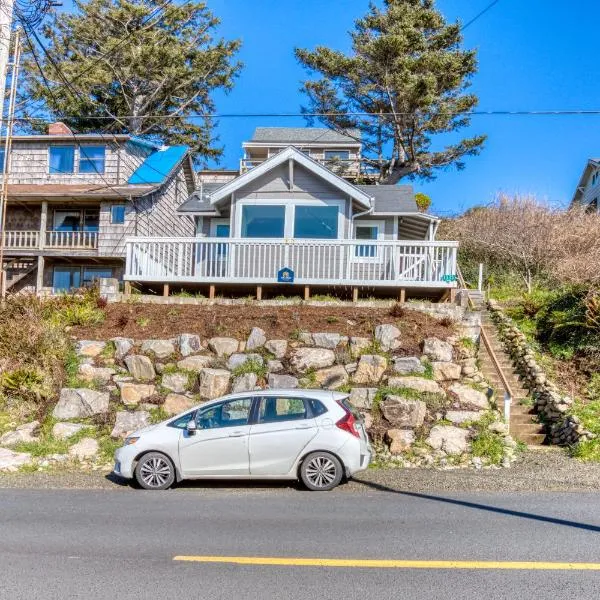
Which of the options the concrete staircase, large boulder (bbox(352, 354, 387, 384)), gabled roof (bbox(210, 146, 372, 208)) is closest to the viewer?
the concrete staircase

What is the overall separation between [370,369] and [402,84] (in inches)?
814

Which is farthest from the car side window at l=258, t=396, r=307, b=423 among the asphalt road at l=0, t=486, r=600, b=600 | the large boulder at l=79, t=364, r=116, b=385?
the large boulder at l=79, t=364, r=116, b=385

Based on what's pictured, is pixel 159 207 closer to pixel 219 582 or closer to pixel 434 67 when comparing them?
pixel 434 67

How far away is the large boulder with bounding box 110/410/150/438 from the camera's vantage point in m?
13.6

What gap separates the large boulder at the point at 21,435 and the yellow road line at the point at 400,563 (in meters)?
8.06

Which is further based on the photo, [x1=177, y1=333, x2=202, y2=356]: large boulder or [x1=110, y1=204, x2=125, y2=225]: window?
[x1=110, y1=204, x2=125, y2=225]: window

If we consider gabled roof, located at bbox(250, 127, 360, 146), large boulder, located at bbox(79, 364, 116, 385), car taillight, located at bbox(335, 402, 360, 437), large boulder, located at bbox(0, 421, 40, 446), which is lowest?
large boulder, located at bbox(0, 421, 40, 446)

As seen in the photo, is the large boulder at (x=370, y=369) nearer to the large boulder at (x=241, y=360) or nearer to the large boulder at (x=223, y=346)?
the large boulder at (x=241, y=360)

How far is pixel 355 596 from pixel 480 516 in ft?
11.2

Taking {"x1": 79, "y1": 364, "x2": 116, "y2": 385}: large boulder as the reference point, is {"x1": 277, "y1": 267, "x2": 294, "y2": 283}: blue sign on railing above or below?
above

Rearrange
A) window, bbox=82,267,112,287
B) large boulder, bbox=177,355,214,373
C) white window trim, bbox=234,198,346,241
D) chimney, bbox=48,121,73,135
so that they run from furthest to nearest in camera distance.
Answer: chimney, bbox=48,121,73,135, window, bbox=82,267,112,287, white window trim, bbox=234,198,346,241, large boulder, bbox=177,355,214,373

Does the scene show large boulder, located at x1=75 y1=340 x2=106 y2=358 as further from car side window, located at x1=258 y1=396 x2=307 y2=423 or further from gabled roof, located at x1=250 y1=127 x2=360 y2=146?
gabled roof, located at x1=250 y1=127 x2=360 y2=146

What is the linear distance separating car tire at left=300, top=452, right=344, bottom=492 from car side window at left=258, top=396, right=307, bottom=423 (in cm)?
65

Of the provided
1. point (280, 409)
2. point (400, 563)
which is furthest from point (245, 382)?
point (400, 563)
